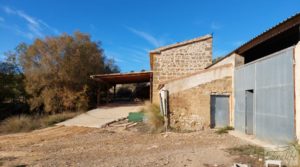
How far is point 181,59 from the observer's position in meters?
18.1

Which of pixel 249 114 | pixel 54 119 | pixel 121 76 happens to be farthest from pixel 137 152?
pixel 121 76

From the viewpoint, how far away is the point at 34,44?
2245cm

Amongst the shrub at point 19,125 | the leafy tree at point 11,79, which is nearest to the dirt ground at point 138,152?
the shrub at point 19,125

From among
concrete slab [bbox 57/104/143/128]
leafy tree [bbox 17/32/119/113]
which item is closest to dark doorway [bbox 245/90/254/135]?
concrete slab [bbox 57/104/143/128]

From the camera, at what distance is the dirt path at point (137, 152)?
6988 mm

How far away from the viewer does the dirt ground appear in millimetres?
6969

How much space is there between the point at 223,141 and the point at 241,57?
168 inches

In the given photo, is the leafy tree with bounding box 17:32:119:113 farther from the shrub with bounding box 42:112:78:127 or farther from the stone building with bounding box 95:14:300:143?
the stone building with bounding box 95:14:300:143

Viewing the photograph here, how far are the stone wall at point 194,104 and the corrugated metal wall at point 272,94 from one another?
151 cm

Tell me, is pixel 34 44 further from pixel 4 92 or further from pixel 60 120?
pixel 60 120

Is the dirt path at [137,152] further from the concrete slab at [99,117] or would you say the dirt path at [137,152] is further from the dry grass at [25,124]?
the concrete slab at [99,117]

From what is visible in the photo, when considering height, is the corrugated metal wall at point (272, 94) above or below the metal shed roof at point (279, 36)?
below

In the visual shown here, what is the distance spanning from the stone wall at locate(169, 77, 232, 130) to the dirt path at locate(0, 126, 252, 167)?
3.21 ft

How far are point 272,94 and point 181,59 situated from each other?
10.1m
